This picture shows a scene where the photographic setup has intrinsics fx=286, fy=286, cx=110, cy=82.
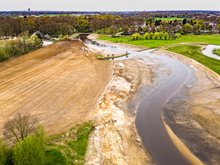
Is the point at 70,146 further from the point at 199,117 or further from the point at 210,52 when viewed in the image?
the point at 210,52

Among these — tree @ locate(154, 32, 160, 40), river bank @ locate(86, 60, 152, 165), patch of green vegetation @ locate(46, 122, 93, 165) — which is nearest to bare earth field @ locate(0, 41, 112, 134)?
patch of green vegetation @ locate(46, 122, 93, 165)

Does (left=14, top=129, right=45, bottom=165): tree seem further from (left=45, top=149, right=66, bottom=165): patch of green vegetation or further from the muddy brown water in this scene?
the muddy brown water

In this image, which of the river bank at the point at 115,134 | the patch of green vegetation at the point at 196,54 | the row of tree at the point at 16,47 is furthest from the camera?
the row of tree at the point at 16,47

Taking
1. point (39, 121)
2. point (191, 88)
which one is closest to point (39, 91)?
point (39, 121)

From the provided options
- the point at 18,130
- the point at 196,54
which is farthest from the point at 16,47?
the point at 18,130

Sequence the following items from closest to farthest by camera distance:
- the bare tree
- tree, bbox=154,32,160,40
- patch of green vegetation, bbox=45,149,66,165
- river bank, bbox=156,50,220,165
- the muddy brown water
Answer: patch of green vegetation, bbox=45,149,66,165
the bare tree
the muddy brown water
river bank, bbox=156,50,220,165
tree, bbox=154,32,160,40

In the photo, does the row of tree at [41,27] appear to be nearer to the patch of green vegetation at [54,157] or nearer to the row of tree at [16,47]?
the row of tree at [16,47]

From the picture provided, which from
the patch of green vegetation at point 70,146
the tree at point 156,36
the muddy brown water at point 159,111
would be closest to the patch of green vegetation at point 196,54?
the muddy brown water at point 159,111
